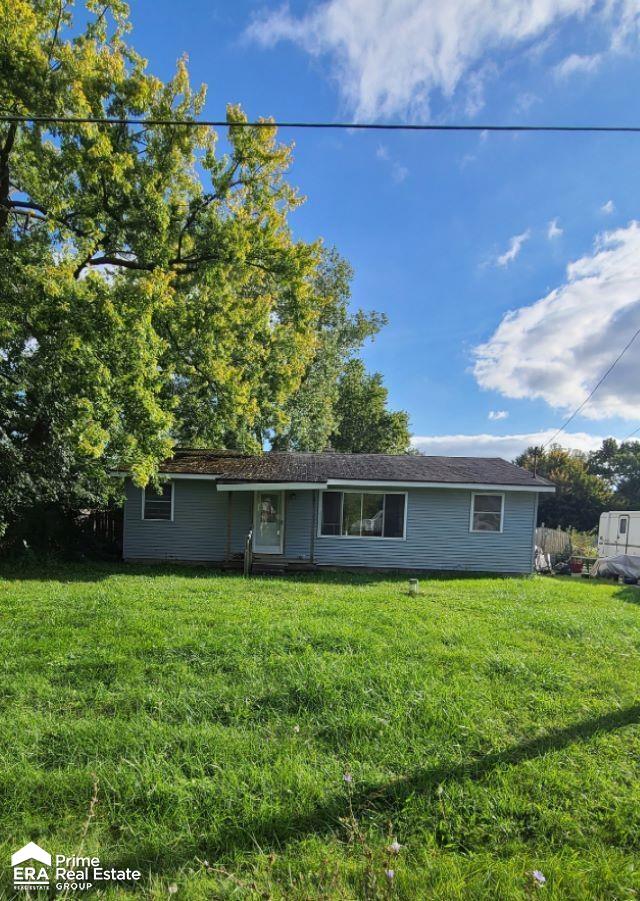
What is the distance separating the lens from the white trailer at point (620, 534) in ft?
54.9

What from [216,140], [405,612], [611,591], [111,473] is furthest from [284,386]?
[611,591]

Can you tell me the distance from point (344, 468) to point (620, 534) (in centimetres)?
1225

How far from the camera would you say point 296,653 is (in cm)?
501

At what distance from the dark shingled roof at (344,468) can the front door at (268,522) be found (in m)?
0.80

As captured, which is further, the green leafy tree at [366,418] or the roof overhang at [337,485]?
the green leafy tree at [366,418]

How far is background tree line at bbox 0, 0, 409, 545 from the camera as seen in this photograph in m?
9.99

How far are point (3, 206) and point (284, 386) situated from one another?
8.93 meters

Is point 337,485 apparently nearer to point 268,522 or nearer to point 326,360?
point 268,522

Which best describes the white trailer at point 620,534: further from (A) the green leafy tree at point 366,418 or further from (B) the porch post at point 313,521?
(A) the green leafy tree at point 366,418

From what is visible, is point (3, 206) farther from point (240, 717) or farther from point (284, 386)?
point (240, 717)

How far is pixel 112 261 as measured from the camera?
485 inches

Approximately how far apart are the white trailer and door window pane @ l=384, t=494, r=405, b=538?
30.4 feet

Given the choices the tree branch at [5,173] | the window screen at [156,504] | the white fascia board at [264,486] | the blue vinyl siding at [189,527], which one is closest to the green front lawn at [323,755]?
the white fascia board at [264,486]

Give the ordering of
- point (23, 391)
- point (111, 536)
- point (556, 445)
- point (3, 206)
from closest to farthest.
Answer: point (3, 206), point (23, 391), point (111, 536), point (556, 445)
